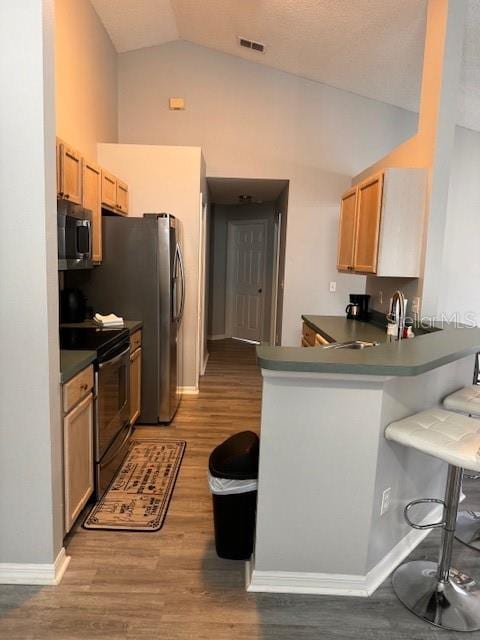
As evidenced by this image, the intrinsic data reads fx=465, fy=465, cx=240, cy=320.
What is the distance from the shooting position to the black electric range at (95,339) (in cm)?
267

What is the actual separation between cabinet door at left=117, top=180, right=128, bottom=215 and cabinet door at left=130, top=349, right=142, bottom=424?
1435mm

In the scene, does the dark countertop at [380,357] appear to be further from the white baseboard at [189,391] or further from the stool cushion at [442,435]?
the white baseboard at [189,391]

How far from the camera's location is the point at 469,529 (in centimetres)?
251

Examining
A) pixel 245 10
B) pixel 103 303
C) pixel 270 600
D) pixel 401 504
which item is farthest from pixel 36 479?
pixel 245 10

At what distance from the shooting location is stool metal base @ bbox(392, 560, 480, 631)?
1.87 metres

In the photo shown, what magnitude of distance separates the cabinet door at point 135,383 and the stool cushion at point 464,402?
221 centimetres

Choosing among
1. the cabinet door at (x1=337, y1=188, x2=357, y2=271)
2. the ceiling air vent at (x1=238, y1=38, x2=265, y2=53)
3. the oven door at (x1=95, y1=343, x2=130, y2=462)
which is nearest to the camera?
the oven door at (x1=95, y1=343, x2=130, y2=462)

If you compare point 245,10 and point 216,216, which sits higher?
point 245,10

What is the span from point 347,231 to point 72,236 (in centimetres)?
244

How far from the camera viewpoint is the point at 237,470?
6.91ft

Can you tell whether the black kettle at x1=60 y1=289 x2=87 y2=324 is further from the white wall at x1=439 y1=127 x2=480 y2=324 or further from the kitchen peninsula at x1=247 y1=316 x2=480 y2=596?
the white wall at x1=439 y1=127 x2=480 y2=324

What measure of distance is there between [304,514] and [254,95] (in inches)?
188

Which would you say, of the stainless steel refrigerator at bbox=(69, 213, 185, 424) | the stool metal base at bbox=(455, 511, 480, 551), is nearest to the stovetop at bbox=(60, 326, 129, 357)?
the stainless steel refrigerator at bbox=(69, 213, 185, 424)

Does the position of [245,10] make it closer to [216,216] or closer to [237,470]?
[237,470]
